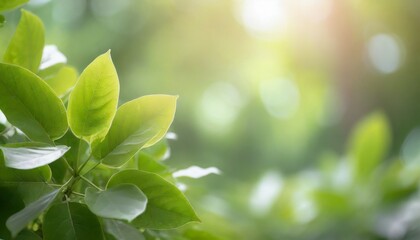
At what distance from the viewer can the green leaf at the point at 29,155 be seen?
0.27 meters

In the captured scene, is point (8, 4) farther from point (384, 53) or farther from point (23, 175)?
point (384, 53)

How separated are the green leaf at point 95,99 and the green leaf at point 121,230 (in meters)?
0.05

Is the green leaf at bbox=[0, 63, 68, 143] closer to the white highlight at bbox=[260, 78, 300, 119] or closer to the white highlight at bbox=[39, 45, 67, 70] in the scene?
the white highlight at bbox=[39, 45, 67, 70]

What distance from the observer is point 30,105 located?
0.31 m

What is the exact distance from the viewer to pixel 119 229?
0.32 metres

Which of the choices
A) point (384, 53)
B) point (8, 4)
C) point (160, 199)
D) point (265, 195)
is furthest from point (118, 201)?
point (384, 53)

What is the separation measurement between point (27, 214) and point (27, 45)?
14 cm

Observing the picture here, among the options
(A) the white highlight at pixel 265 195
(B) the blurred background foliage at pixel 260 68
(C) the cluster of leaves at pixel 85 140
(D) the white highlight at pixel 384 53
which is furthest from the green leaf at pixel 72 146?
(D) the white highlight at pixel 384 53

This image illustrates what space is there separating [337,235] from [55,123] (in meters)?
0.91

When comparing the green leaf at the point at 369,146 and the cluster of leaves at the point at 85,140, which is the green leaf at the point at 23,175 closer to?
the cluster of leaves at the point at 85,140

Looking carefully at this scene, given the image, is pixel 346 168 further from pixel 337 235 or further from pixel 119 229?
pixel 119 229

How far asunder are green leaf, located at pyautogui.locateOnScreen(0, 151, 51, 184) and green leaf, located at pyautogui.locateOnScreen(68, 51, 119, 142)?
0.03 meters

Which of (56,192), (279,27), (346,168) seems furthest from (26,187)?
(279,27)

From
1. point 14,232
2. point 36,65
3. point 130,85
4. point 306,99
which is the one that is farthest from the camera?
point 306,99
